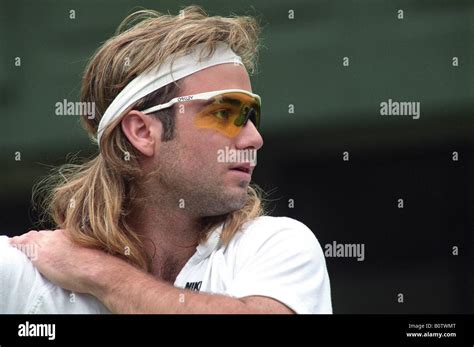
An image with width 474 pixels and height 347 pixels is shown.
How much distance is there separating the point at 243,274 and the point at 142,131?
93 centimetres

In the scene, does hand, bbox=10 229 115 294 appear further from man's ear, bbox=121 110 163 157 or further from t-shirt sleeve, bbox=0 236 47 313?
man's ear, bbox=121 110 163 157

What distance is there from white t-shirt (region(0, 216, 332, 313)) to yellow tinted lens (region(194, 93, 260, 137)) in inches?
18.2

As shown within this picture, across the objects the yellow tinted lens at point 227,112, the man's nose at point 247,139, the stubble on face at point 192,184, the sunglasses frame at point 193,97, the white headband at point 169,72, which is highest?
the white headband at point 169,72

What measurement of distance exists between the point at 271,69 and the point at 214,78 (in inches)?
106

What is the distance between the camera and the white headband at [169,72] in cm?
453

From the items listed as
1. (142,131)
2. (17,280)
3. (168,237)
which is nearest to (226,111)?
(142,131)

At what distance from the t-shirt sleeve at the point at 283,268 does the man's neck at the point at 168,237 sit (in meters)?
0.33

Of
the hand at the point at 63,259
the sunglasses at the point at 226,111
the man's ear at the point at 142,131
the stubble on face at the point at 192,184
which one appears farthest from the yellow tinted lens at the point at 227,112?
the hand at the point at 63,259

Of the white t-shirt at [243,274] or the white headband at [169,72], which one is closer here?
the white t-shirt at [243,274]

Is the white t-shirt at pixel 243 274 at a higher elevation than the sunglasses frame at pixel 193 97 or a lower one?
lower

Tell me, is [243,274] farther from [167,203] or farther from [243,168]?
[167,203]

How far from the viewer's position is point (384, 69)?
283 inches

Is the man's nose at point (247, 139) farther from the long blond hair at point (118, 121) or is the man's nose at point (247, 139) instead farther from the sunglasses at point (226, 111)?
the long blond hair at point (118, 121)
